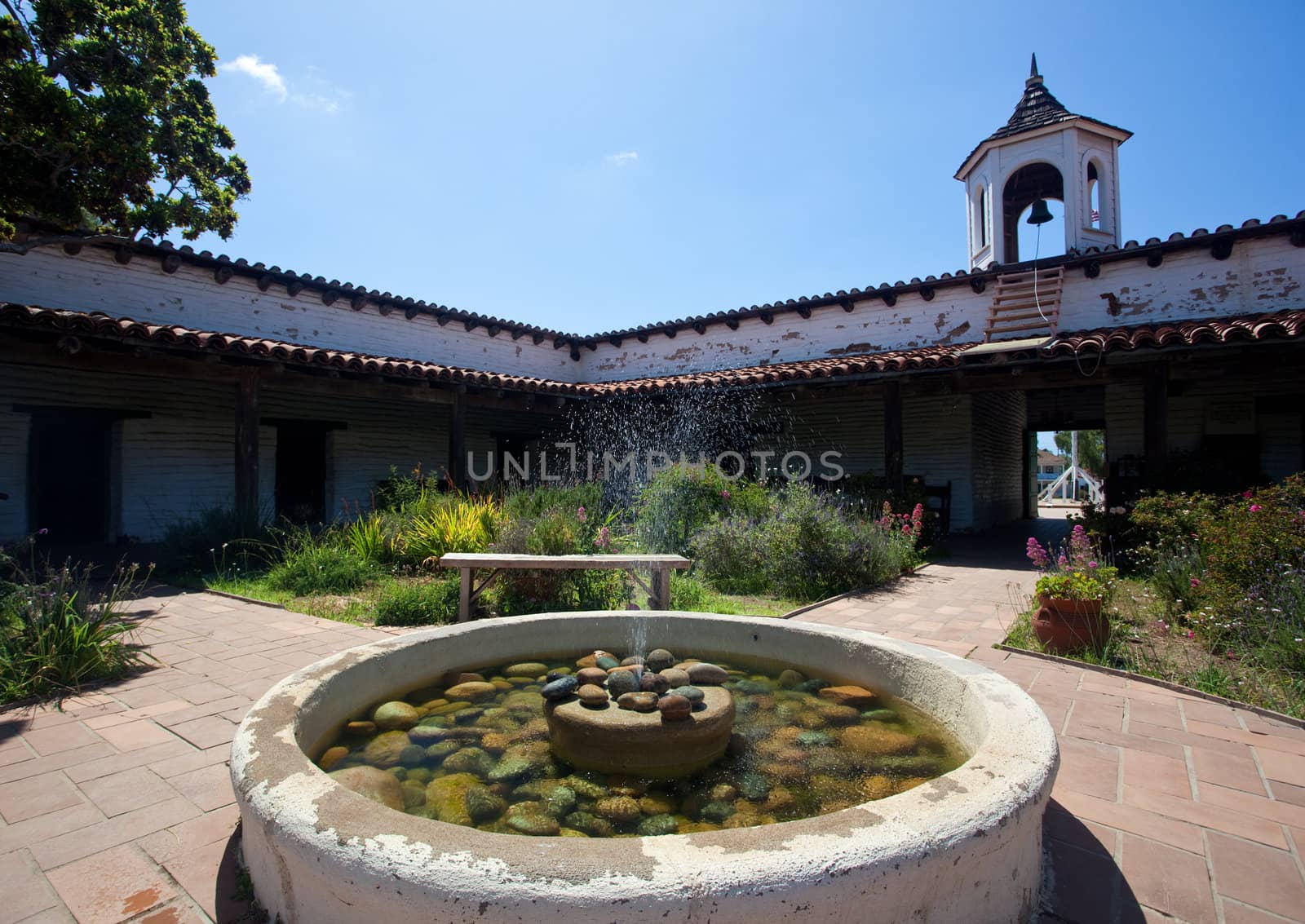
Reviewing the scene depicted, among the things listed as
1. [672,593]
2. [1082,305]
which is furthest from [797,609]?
[1082,305]

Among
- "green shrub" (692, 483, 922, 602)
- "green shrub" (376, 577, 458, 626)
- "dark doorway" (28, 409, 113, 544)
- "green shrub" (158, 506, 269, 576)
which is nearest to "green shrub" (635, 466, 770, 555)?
"green shrub" (692, 483, 922, 602)

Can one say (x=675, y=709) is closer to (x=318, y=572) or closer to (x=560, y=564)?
(x=560, y=564)

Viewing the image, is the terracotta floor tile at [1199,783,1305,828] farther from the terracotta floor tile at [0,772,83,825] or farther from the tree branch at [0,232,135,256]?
the tree branch at [0,232,135,256]

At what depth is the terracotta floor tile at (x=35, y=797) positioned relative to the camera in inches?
89.5

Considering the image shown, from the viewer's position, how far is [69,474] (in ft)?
29.9

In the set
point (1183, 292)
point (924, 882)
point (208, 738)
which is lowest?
point (208, 738)

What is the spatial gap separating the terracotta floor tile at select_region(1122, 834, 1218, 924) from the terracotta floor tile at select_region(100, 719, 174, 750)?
371 cm

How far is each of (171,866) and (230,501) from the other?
31.0 feet

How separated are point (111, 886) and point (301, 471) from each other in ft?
34.6

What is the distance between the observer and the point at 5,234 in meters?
7.08

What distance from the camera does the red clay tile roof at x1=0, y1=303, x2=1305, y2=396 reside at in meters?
6.38

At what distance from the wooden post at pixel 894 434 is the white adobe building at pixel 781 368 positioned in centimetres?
3

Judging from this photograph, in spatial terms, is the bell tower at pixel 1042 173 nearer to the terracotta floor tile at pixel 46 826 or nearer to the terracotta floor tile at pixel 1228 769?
the terracotta floor tile at pixel 1228 769

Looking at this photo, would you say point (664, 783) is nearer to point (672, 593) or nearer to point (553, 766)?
point (553, 766)
